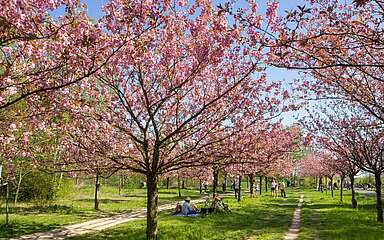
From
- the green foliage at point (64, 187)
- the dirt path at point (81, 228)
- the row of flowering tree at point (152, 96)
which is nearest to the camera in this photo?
the row of flowering tree at point (152, 96)

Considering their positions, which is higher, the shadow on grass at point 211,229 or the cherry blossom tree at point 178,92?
the cherry blossom tree at point 178,92

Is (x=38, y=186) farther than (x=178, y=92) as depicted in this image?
Yes

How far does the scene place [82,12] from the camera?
671 cm

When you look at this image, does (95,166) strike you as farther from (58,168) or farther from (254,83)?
(254,83)

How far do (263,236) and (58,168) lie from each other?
7201 mm

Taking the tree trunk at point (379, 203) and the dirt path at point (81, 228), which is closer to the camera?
the dirt path at point (81, 228)

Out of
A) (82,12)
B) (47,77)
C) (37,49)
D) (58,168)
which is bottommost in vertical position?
(58,168)

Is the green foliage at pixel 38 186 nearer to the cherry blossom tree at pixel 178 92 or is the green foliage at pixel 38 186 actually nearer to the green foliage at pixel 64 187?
the green foliage at pixel 64 187

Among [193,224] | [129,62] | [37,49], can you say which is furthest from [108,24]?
[193,224]

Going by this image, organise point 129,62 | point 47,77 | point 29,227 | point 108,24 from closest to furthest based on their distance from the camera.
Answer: point 47,77, point 108,24, point 129,62, point 29,227

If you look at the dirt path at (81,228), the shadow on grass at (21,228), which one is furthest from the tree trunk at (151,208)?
the shadow on grass at (21,228)

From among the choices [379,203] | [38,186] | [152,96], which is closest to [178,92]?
[152,96]

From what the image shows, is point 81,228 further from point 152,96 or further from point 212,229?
point 152,96

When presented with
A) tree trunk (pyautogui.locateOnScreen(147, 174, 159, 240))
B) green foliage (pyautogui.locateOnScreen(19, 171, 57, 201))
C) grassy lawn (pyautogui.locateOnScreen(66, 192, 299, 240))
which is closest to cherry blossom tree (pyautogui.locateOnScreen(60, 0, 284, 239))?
tree trunk (pyautogui.locateOnScreen(147, 174, 159, 240))
